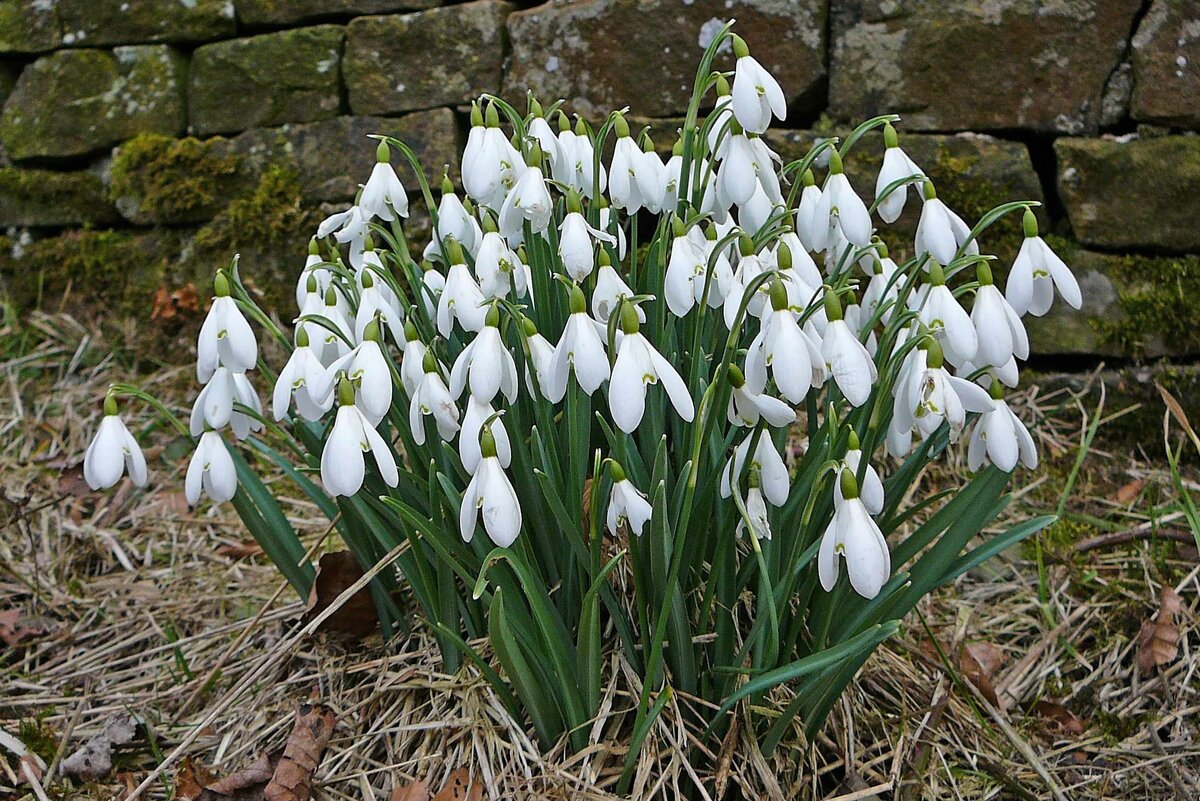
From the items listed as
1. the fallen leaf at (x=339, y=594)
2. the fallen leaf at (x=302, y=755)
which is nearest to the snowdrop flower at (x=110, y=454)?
the fallen leaf at (x=339, y=594)

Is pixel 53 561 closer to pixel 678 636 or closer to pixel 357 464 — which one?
pixel 357 464

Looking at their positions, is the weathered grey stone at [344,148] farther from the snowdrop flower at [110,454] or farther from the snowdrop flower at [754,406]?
the snowdrop flower at [754,406]

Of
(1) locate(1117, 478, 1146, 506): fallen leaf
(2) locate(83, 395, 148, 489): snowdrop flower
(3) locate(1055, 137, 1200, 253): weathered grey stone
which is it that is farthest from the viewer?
(3) locate(1055, 137, 1200, 253): weathered grey stone

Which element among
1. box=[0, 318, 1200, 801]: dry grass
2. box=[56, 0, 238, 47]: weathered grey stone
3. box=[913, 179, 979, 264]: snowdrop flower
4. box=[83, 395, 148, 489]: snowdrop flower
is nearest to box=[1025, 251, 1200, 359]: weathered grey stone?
box=[0, 318, 1200, 801]: dry grass

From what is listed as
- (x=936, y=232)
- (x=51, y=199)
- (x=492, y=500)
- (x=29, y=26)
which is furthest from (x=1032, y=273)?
(x=29, y=26)

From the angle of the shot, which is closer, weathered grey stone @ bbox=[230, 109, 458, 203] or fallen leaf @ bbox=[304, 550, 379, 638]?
fallen leaf @ bbox=[304, 550, 379, 638]

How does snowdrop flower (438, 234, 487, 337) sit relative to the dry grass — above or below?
above

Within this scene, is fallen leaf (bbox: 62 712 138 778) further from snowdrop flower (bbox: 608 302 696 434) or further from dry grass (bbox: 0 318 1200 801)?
snowdrop flower (bbox: 608 302 696 434)

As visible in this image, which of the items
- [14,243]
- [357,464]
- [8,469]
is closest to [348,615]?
[357,464]
